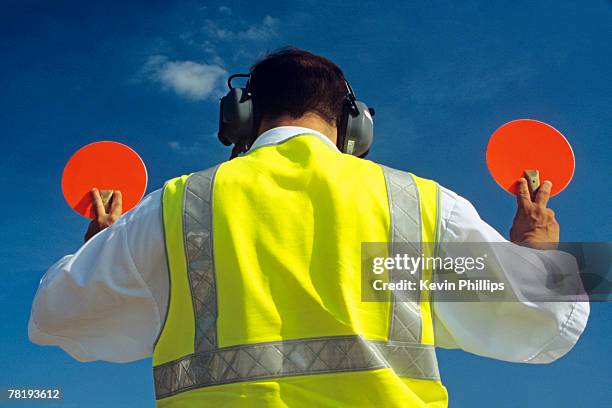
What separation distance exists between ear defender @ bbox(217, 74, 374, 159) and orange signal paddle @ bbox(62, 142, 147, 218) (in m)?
0.63

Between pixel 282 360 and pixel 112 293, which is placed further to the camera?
pixel 112 293

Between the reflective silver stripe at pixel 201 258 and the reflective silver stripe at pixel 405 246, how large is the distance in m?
0.78

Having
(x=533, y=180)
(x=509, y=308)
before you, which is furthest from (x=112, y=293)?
(x=533, y=180)

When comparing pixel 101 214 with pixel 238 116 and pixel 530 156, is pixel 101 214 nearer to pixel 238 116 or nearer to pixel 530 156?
pixel 238 116

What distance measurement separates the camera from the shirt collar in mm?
3531

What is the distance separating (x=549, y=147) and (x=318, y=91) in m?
1.47

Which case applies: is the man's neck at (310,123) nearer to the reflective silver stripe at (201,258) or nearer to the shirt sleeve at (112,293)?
the reflective silver stripe at (201,258)

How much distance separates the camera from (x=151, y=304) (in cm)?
332

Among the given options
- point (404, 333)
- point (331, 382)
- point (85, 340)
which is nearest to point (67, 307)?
point (85, 340)

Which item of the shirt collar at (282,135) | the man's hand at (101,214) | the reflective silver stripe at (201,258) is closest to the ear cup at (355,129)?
the shirt collar at (282,135)

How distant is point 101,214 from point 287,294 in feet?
5.22

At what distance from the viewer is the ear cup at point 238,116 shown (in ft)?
13.3

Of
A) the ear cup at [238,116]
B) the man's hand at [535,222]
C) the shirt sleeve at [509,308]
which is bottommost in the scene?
the shirt sleeve at [509,308]

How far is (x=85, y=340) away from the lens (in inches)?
138
